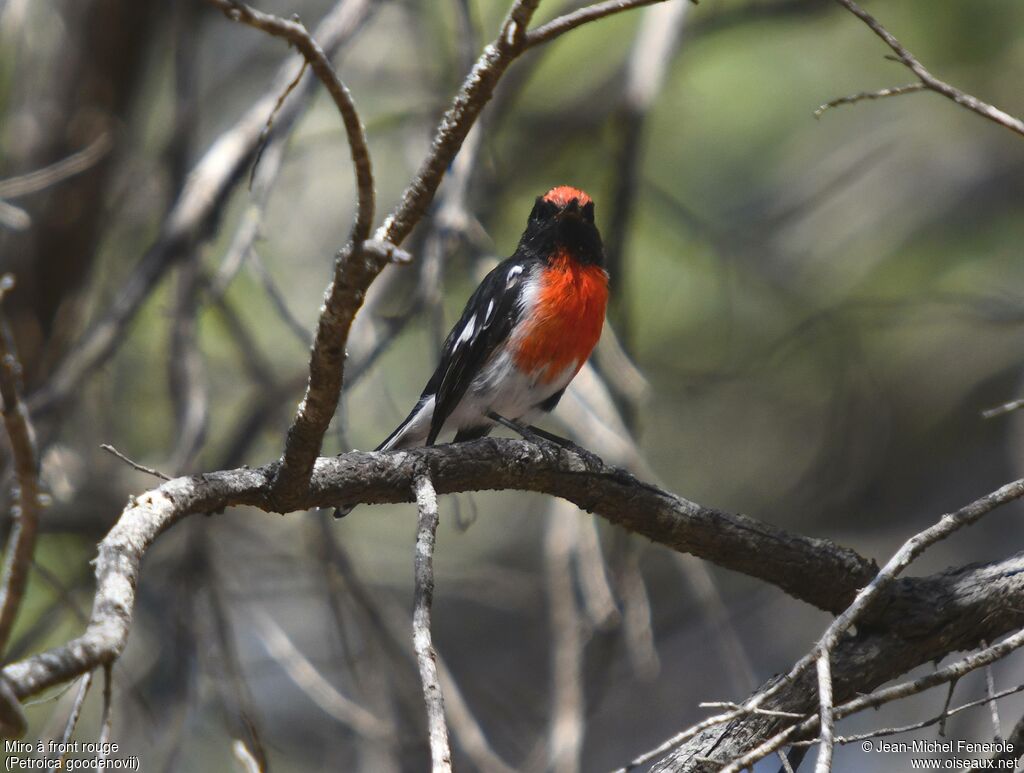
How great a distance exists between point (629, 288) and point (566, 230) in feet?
2.62

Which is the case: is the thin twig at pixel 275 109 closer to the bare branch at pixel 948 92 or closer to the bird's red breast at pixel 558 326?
the bare branch at pixel 948 92

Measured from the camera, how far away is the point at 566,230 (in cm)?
421

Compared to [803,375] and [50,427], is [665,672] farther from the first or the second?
[50,427]

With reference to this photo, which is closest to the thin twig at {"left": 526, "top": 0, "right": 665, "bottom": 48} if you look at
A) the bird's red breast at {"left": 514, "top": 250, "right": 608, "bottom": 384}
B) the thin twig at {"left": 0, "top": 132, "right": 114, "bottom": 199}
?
the bird's red breast at {"left": 514, "top": 250, "right": 608, "bottom": 384}

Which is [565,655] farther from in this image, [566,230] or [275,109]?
[275,109]

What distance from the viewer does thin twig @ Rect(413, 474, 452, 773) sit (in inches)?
59.8

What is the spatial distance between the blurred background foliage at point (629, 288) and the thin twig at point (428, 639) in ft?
8.42

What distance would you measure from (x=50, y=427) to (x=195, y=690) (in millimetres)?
1093

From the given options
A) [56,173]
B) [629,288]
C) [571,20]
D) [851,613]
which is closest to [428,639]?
[851,613]

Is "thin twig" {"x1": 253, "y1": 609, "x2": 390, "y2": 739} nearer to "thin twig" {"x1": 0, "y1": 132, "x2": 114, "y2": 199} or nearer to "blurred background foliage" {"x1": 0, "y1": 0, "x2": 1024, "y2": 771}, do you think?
"blurred background foliage" {"x1": 0, "y1": 0, "x2": 1024, "y2": 771}

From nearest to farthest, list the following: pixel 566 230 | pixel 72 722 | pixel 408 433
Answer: pixel 72 722, pixel 408 433, pixel 566 230

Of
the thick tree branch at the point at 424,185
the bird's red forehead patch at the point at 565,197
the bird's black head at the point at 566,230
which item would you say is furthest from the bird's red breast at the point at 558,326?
the thick tree branch at the point at 424,185

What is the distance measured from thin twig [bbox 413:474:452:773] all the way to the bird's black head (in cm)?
210

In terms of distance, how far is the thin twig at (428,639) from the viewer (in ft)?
4.98
